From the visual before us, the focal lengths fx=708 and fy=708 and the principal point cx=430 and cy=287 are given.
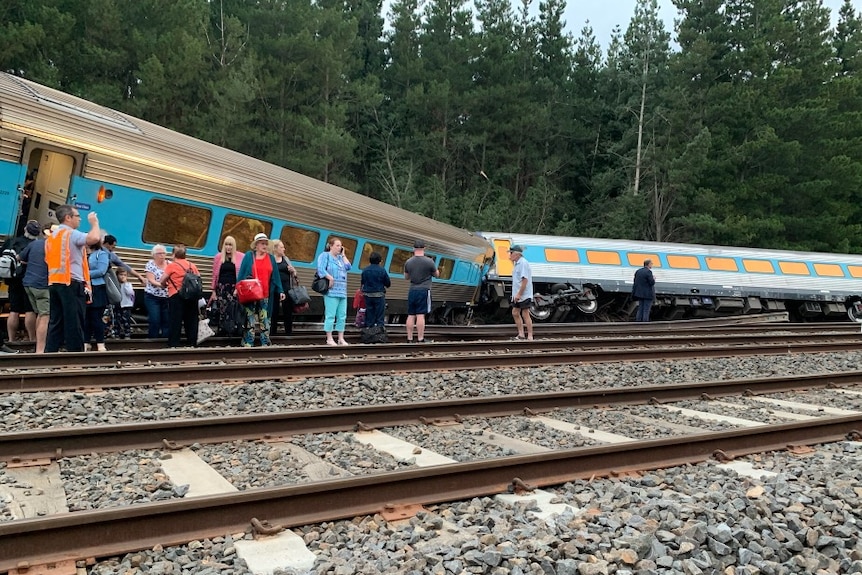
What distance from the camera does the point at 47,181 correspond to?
1033cm

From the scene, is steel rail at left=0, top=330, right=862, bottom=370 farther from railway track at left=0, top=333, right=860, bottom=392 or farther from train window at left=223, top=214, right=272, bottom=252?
train window at left=223, top=214, right=272, bottom=252

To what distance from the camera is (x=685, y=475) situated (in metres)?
4.88

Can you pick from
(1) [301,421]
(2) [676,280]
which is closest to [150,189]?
(1) [301,421]

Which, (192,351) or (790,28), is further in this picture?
(790,28)

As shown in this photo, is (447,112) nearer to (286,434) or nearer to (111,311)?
(111,311)

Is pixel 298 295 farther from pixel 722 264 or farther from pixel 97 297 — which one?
pixel 722 264

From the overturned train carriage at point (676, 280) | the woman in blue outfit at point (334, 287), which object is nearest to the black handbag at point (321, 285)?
the woman in blue outfit at point (334, 287)

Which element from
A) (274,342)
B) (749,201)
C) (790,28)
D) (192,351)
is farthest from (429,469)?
(790,28)

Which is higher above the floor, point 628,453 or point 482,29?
point 482,29

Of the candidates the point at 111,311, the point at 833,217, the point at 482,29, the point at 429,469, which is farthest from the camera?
the point at 482,29

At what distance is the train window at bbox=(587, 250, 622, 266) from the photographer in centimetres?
2269

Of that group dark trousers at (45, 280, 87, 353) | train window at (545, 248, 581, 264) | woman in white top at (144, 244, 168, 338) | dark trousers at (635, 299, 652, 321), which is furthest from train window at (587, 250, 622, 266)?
dark trousers at (45, 280, 87, 353)

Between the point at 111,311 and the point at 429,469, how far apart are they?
335 inches

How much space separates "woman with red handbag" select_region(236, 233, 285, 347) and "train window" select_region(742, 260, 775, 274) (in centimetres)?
1928
